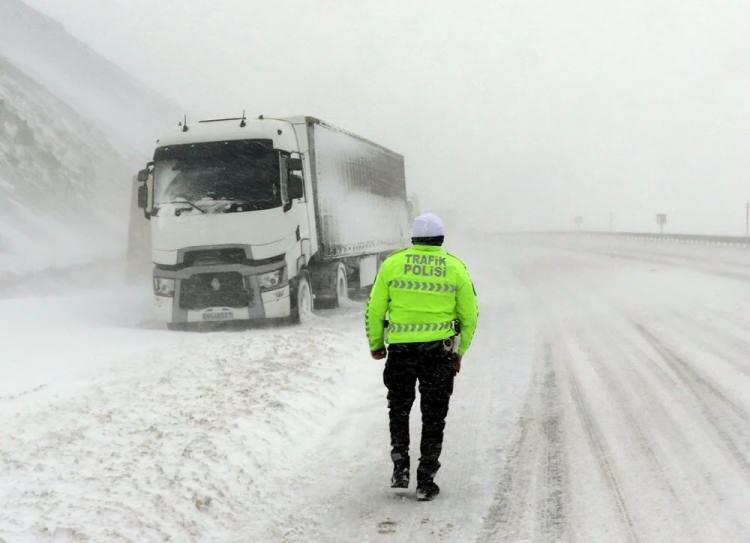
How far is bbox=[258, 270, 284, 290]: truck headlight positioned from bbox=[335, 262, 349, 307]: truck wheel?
10.9 ft

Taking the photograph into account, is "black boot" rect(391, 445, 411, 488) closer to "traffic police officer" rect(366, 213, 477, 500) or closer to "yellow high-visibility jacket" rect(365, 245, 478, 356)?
"traffic police officer" rect(366, 213, 477, 500)

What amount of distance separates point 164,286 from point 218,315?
1042 millimetres

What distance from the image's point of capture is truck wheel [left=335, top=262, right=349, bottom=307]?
16.2m

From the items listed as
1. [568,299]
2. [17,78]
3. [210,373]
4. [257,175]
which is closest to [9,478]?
[210,373]

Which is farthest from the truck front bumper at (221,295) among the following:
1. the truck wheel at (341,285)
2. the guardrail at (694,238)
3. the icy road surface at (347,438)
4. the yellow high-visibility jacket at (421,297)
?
the guardrail at (694,238)

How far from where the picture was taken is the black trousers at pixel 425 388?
5.44 metres

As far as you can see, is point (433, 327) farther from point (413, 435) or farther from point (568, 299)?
point (568, 299)

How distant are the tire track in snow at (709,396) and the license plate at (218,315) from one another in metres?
6.66

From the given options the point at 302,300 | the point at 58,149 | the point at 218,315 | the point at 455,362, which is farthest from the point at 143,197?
the point at 58,149

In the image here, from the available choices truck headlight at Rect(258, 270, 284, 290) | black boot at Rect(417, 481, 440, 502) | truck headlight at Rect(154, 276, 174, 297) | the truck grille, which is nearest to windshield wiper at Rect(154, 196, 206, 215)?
the truck grille

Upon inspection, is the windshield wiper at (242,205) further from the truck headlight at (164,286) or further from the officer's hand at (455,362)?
the officer's hand at (455,362)

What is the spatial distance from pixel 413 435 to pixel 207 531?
2.56 m

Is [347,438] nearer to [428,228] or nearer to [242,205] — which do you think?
[428,228]

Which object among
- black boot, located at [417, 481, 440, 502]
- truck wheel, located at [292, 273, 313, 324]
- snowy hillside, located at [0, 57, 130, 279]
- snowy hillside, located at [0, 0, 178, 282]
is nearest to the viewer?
black boot, located at [417, 481, 440, 502]
